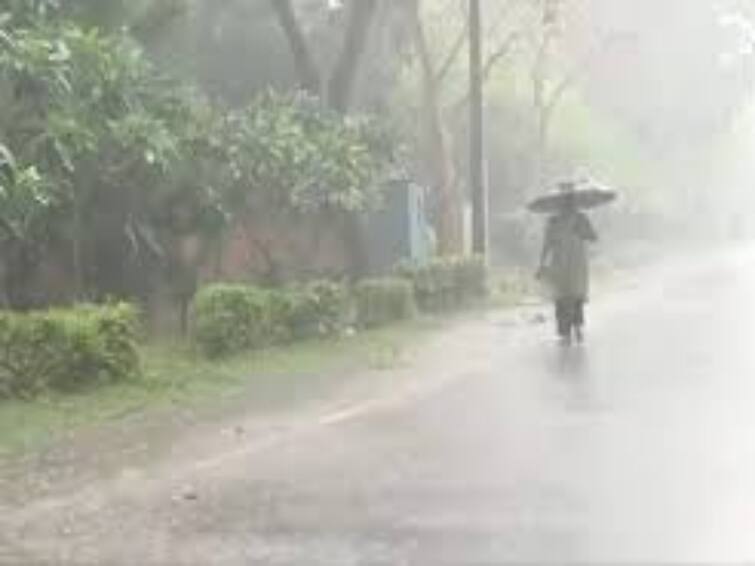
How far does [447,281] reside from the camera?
29.8 m

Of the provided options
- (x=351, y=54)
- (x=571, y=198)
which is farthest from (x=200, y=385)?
(x=351, y=54)

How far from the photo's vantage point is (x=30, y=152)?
774 inches

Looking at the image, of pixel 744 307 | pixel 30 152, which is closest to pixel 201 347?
pixel 30 152

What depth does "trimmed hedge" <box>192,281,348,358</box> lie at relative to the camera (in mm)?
21000

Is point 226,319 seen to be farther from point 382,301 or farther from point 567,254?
point 382,301

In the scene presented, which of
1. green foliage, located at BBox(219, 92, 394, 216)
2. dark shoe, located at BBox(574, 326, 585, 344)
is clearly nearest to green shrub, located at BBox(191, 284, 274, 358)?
green foliage, located at BBox(219, 92, 394, 216)

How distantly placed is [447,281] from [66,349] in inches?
516

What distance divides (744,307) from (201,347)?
38.9ft

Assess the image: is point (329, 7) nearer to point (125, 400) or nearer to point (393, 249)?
point (393, 249)

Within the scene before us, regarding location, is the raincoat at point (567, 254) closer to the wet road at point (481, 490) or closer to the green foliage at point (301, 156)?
the green foliage at point (301, 156)

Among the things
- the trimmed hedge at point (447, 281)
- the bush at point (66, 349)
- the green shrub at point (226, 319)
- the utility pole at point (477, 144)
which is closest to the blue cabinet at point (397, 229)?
the utility pole at point (477, 144)

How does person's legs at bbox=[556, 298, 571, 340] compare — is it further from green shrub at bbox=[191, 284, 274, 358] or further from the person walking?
green shrub at bbox=[191, 284, 274, 358]

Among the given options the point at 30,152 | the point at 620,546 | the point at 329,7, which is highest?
the point at 329,7

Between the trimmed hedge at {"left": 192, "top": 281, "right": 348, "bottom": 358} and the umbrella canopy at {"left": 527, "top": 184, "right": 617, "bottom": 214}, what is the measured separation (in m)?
2.83
